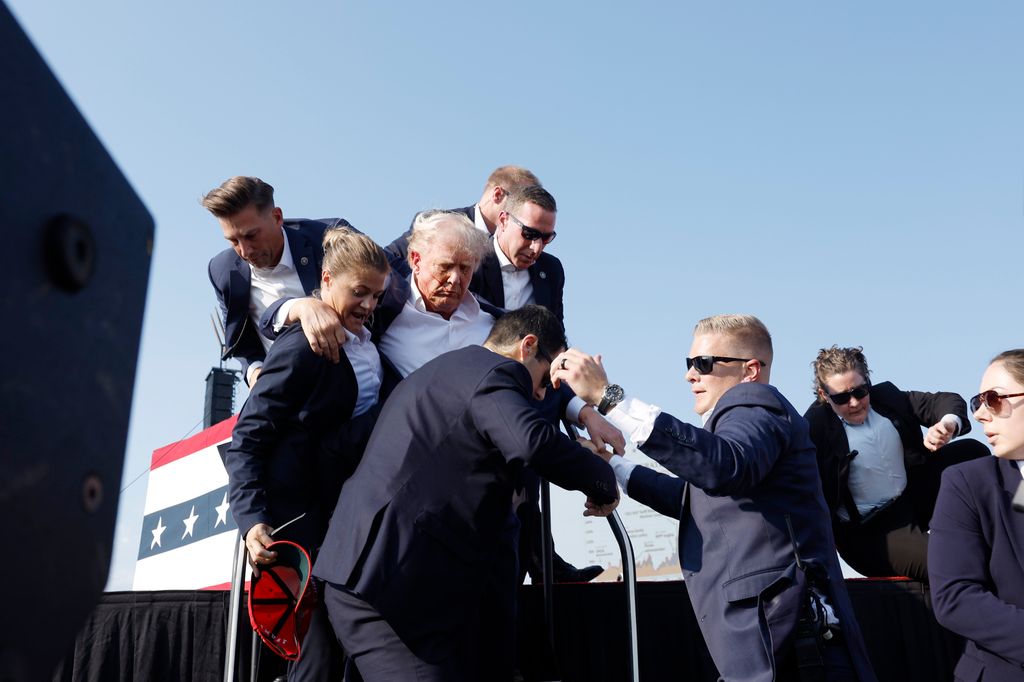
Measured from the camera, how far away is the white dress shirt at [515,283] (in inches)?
171

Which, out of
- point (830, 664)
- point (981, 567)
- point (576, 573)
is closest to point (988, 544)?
point (981, 567)

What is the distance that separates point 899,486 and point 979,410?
1.30m

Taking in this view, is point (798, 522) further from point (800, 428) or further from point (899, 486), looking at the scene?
point (899, 486)

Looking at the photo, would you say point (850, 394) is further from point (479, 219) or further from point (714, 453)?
point (714, 453)

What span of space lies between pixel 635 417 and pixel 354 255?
1.15m

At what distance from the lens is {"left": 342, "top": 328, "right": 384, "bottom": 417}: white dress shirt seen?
3.20 m

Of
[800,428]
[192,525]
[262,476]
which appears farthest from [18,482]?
[192,525]

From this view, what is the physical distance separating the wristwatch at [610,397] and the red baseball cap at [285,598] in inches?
40.5

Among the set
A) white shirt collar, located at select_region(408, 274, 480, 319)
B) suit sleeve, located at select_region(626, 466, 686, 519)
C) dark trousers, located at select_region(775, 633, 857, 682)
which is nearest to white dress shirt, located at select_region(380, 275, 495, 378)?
white shirt collar, located at select_region(408, 274, 480, 319)

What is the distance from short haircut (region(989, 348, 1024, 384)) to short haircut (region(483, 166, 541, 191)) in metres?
2.31

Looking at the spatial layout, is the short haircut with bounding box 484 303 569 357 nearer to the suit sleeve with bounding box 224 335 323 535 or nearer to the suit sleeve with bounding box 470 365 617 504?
the suit sleeve with bounding box 470 365 617 504

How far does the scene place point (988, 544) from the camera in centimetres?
299

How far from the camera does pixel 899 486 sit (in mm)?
4383

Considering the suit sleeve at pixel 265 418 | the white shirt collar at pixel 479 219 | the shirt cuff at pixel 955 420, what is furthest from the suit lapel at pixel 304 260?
the shirt cuff at pixel 955 420
